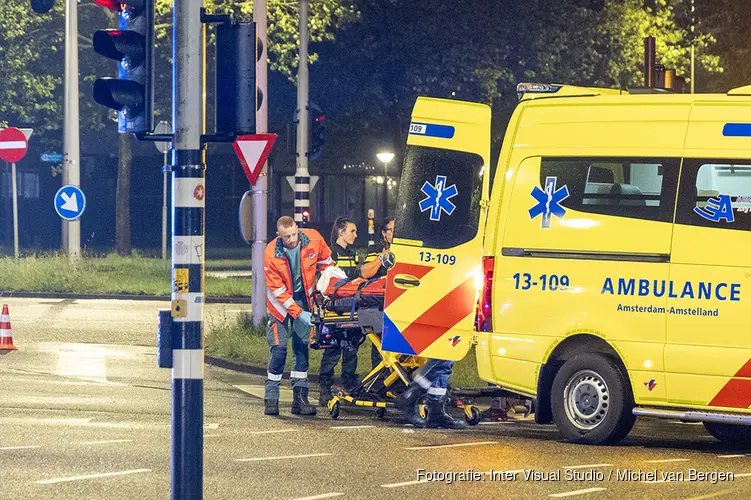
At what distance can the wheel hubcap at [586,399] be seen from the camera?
11.7 meters

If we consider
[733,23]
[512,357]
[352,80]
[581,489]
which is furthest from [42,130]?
[581,489]

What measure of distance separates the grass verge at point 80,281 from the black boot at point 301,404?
1453 cm

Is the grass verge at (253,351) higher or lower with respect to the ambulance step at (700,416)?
lower

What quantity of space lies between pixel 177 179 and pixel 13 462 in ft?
10.6

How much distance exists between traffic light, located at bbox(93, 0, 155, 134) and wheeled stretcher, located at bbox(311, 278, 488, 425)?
200 inches

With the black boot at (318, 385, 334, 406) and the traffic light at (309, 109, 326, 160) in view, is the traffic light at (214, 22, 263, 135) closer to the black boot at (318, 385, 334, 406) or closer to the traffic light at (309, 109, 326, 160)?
the black boot at (318, 385, 334, 406)

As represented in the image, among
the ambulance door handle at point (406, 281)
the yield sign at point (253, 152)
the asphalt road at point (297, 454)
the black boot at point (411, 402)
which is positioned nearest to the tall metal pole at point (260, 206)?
the yield sign at point (253, 152)

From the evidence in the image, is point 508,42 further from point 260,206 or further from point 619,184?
point 619,184

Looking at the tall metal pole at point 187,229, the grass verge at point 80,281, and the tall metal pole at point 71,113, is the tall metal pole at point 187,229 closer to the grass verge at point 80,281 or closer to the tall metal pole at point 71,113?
the grass verge at point 80,281

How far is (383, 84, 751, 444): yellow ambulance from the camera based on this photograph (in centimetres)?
1124

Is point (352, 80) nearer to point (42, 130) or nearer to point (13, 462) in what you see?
point (42, 130)

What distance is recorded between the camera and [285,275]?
13555mm

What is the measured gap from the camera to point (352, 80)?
3844cm

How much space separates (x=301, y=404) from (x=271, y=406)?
0.26m
